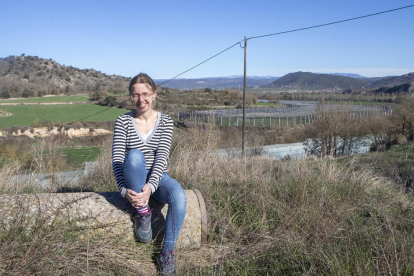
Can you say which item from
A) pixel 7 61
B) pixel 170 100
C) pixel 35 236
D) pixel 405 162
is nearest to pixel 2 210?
pixel 35 236

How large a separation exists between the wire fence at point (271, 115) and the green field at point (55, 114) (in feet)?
52.9

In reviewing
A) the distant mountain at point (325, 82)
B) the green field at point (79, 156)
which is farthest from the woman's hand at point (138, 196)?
the distant mountain at point (325, 82)

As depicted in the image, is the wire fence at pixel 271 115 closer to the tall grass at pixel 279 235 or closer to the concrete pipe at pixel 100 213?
the tall grass at pixel 279 235

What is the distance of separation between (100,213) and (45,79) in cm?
11145

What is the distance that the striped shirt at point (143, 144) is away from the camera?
298cm

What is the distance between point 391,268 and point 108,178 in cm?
434

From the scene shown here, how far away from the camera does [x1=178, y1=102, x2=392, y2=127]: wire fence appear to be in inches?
938

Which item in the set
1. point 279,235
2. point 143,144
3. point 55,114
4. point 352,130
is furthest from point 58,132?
point 279,235

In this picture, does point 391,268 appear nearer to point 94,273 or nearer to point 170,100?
point 94,273

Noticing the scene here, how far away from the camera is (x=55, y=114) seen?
5844 cm

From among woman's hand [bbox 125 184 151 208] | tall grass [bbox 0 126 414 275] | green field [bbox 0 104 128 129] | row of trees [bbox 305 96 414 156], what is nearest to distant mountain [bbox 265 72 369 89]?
green field [bbox 0 104 128 129]

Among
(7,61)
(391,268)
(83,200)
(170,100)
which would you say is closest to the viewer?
(391,268)

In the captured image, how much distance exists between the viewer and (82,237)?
2689 millimetres

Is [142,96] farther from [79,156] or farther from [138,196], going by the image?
[79,156]
